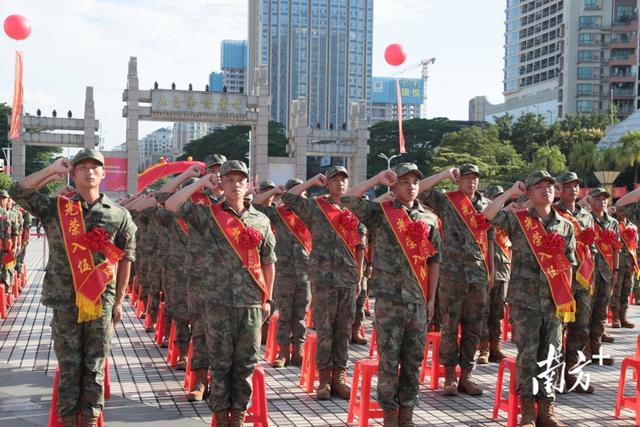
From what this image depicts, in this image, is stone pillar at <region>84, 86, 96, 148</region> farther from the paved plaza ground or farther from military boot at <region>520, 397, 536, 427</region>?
military boot at <region>520, 397, 536, 427</region>

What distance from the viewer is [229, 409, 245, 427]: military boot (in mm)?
5285

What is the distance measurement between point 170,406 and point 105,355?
147 cm

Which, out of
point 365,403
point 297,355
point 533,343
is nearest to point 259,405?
point 365,403

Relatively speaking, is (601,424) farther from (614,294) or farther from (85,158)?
(614,294)

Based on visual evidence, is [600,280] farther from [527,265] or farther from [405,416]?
[405,416]

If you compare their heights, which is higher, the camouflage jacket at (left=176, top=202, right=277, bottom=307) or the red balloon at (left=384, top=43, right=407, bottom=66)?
the red balloon at (left=384, top=43, right=407, bottom=66)

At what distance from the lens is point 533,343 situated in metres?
5.78

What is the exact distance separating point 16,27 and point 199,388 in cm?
1146

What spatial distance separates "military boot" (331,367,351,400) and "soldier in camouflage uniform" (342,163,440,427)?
136 centimetres

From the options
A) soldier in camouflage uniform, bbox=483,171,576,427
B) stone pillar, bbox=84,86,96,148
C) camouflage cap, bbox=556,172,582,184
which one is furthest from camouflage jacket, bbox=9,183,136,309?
stone pillar, bbox=84,86,96,148

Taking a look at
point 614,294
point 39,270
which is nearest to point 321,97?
point 39,270

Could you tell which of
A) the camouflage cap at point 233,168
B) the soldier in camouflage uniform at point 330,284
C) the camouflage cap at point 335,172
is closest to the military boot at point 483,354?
the soldier in camouflage uniform at point 330,284

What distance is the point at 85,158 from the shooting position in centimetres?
504

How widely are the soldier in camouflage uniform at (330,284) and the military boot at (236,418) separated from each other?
1.61 meters
